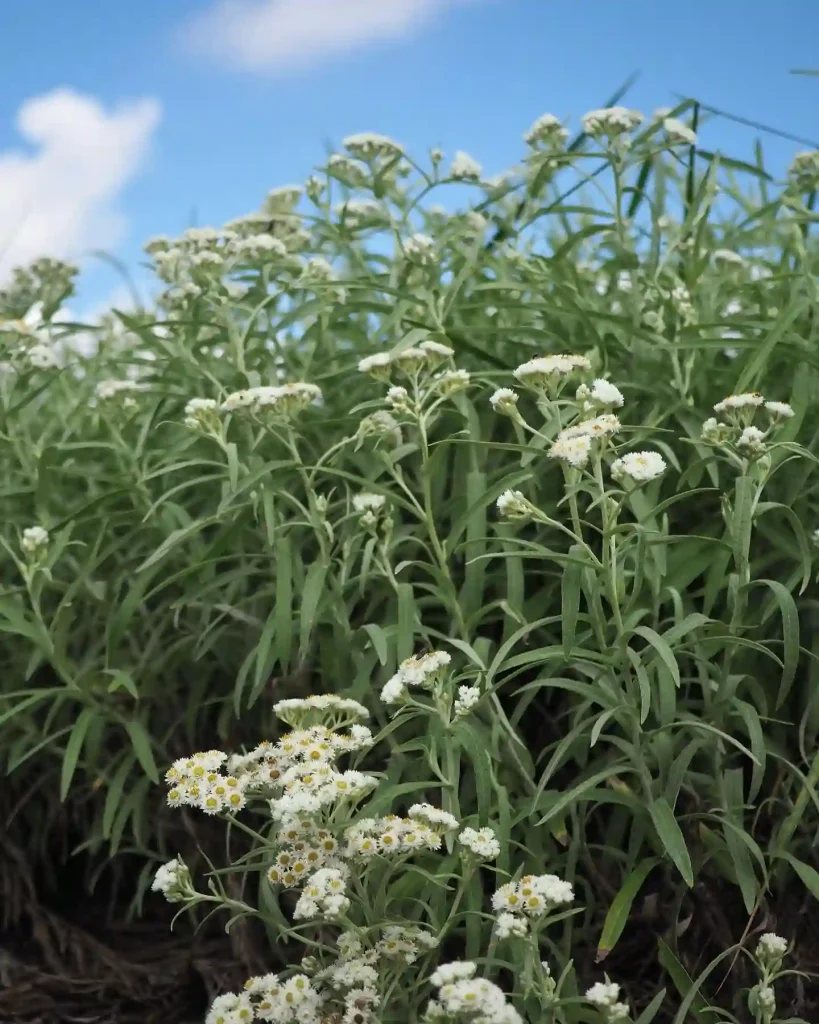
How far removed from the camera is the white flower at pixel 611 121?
93.4 inches

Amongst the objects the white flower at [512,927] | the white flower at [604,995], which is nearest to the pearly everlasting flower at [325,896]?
the white flower at [512,927]

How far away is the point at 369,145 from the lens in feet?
8.98

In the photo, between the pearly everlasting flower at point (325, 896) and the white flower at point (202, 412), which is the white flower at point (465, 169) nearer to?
the white flower at point (202, 412)

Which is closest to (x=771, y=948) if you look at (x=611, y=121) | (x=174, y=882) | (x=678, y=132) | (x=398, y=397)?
(x=174, y=882)

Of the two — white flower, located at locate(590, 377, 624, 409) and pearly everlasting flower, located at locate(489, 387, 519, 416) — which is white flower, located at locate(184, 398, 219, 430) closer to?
pearly everlasting flower, located at locate(489, 387, 519, 416)

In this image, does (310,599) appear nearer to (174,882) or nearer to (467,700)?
(467,700)

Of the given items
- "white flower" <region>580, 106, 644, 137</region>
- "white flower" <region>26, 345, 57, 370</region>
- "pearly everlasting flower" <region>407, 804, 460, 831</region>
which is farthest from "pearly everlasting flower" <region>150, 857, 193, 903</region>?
"white flower" <region>580, 106, 644, 137</region>

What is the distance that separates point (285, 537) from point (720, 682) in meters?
0.86

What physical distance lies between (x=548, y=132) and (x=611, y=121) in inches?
14.5

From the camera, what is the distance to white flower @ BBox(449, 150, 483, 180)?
2.84 m

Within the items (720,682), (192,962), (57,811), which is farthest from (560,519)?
(57,811)

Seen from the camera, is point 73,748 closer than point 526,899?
No

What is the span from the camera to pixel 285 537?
222 cm

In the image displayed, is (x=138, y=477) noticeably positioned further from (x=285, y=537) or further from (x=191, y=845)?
(x=191, y=845)
